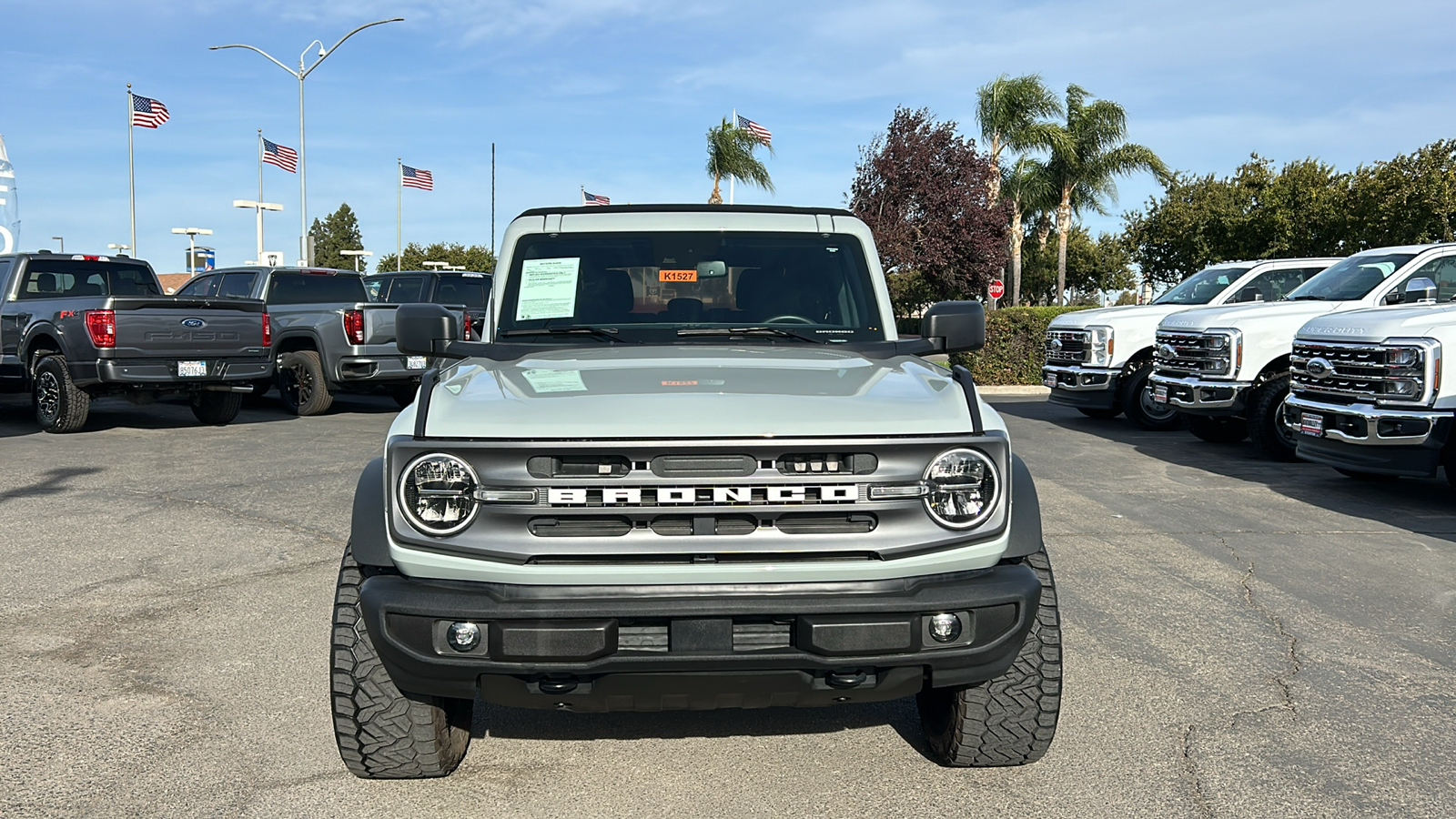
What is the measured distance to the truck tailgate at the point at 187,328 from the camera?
40.2 feet

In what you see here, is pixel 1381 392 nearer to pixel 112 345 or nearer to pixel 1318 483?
pixel 1318 483

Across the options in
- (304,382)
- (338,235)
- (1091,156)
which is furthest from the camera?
(338,235)

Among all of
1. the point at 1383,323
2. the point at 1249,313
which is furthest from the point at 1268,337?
the point at 1383,323

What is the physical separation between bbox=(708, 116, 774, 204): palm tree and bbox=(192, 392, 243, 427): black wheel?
25.2 metres

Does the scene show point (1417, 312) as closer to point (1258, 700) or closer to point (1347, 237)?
point (1258, 700)

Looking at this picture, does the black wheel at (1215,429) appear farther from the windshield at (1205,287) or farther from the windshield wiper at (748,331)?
the windshield wiper at (748,331)

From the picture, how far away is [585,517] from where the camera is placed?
3.08 m

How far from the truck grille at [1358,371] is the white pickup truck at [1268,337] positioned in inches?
51.2

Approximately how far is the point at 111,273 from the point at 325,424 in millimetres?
3253

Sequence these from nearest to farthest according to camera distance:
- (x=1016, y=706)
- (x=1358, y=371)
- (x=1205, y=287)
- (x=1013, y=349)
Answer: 1. (x=1016, y=706)
2. (x=1358, y=371)
3. (x=1205, y=287)
4. (x=1013, y=349)

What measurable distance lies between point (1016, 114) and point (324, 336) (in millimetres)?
29386

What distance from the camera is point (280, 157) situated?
34.9m

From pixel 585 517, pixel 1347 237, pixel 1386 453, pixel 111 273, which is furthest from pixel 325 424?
pixel 1347 237

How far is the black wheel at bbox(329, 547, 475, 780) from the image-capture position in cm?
339
